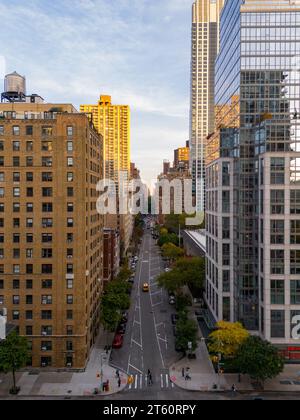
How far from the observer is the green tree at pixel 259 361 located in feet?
125

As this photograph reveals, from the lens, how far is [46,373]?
146ft

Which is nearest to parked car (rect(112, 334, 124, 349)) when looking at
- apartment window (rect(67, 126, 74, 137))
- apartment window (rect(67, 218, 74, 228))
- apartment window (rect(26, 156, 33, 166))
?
apartment window (rect(67, 218, 74, 228))

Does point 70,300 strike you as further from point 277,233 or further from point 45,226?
point 277,233

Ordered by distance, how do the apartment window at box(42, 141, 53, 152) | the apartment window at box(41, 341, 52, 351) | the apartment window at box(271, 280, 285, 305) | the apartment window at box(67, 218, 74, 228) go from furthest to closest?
the apartment window at box(271, 280, 285, 305) → the apartment window at box(42, 141, 53, 152) → the apartment window at box(67, 218, 74, 228) → the apartment window at box(41, 341, 52, 351)

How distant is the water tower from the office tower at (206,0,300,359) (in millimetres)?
29077

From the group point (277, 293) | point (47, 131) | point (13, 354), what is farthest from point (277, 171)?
point (13, 354)

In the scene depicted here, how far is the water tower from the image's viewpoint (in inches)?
2047

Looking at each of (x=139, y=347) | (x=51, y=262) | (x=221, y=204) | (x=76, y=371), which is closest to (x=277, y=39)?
(x=221, y=204)

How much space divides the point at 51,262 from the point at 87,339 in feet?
36.1

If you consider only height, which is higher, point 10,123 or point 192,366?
point 10,123

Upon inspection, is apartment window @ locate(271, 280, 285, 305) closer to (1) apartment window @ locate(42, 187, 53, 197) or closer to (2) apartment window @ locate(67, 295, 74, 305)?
(2) apartment window @ locate(67, 295, 74, 305)

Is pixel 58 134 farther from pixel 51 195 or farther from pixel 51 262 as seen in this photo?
pixel 51 262

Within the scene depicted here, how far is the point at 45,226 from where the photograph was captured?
46.6 meters

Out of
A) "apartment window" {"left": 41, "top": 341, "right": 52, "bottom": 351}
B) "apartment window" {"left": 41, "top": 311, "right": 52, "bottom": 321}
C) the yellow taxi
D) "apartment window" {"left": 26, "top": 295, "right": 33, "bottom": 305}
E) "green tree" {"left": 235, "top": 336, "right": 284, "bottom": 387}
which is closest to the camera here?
"green tree" {"left": 235, "top": 336, "right": 284, "bottom": 387}
